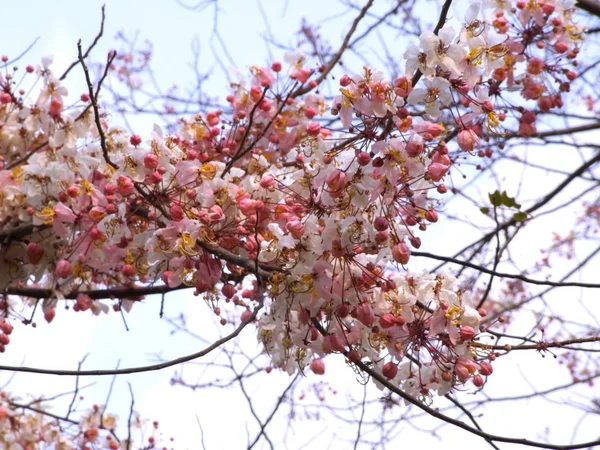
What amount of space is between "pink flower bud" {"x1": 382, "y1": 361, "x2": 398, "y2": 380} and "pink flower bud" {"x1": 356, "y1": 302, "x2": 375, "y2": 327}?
156 millimetres

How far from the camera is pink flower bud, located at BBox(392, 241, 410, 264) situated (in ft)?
5.41

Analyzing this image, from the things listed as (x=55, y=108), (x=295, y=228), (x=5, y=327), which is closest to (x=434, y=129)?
(x=295, y=228)

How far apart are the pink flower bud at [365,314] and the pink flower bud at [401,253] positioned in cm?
15

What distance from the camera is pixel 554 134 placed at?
166 inches

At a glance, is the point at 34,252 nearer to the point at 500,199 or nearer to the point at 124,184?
→ the point at 124,184

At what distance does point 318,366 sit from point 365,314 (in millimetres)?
514

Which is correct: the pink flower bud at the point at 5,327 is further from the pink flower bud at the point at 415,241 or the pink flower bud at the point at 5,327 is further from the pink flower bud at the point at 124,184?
the pink flower bud at the point at 415,241

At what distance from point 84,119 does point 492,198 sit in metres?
1.56

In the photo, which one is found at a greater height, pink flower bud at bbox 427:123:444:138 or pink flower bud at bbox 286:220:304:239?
pink flower bud at bbox 427:123:444:138

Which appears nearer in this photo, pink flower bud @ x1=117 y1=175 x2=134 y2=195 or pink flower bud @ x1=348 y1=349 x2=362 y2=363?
pink flower bud @ x1=348 y1=349 x2=362 y2=363

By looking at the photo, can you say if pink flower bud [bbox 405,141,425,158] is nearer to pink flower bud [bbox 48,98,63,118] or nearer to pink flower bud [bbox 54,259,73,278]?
pink flower bud [bbox 54,259,73,278]

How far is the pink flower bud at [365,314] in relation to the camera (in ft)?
5.55

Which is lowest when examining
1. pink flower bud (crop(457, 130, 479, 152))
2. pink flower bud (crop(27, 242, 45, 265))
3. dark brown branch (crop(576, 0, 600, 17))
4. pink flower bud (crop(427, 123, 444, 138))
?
pink flower bud (crop(27, 242, 45, 265))

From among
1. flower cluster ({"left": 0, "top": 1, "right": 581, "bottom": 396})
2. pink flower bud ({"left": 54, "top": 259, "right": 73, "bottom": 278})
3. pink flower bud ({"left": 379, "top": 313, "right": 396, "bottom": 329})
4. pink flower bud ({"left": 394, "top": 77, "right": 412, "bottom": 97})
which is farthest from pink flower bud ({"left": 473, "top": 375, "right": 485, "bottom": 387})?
pink flower bud ({"left": 54, "top": 259, "right": 73, "bottom": 278})
